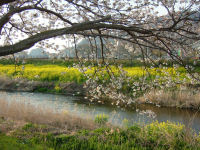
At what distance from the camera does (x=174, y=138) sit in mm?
5043

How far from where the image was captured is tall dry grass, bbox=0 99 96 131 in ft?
22.5

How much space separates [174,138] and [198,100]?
25.4ft

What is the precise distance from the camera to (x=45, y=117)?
7367mm

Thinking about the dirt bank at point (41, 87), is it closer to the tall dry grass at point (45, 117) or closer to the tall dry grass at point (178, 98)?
the tall dry grass at point (178, 98)

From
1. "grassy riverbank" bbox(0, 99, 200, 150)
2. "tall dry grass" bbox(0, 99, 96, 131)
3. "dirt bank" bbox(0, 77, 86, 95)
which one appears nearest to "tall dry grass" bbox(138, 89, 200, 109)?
"tall dry grass" bbox(0, 99, 96, 131)

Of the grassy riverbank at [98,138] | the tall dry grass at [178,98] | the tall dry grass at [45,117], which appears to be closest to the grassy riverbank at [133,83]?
the tall dry grass at [178,98]

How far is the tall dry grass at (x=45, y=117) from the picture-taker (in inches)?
270

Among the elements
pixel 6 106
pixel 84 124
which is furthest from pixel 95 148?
pixel 6 106

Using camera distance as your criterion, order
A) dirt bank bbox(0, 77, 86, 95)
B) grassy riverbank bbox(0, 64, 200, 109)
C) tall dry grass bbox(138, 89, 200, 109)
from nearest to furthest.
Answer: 1. grassy riverbank bbox(0, 64, 200, 109)
2. tall dry grass bbox(138, 89, 200, 109)
3. dirt bank bbox(0, 77, 86, 95)

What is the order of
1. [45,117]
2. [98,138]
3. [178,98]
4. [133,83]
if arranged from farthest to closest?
[178,98]
[45,117]
[133,83]
[98,138]

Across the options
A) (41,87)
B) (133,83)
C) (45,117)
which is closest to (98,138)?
(133,83)

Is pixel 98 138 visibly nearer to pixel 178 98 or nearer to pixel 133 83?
pixel 133 83

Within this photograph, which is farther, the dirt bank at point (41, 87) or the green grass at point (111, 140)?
the dirt bank at point (41, 87)

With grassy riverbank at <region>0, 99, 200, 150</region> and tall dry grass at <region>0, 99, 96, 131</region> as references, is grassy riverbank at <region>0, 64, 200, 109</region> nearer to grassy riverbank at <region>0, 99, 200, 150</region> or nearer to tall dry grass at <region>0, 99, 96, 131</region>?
grassy riverbank at <region>0, 99, 200, 150</region>
